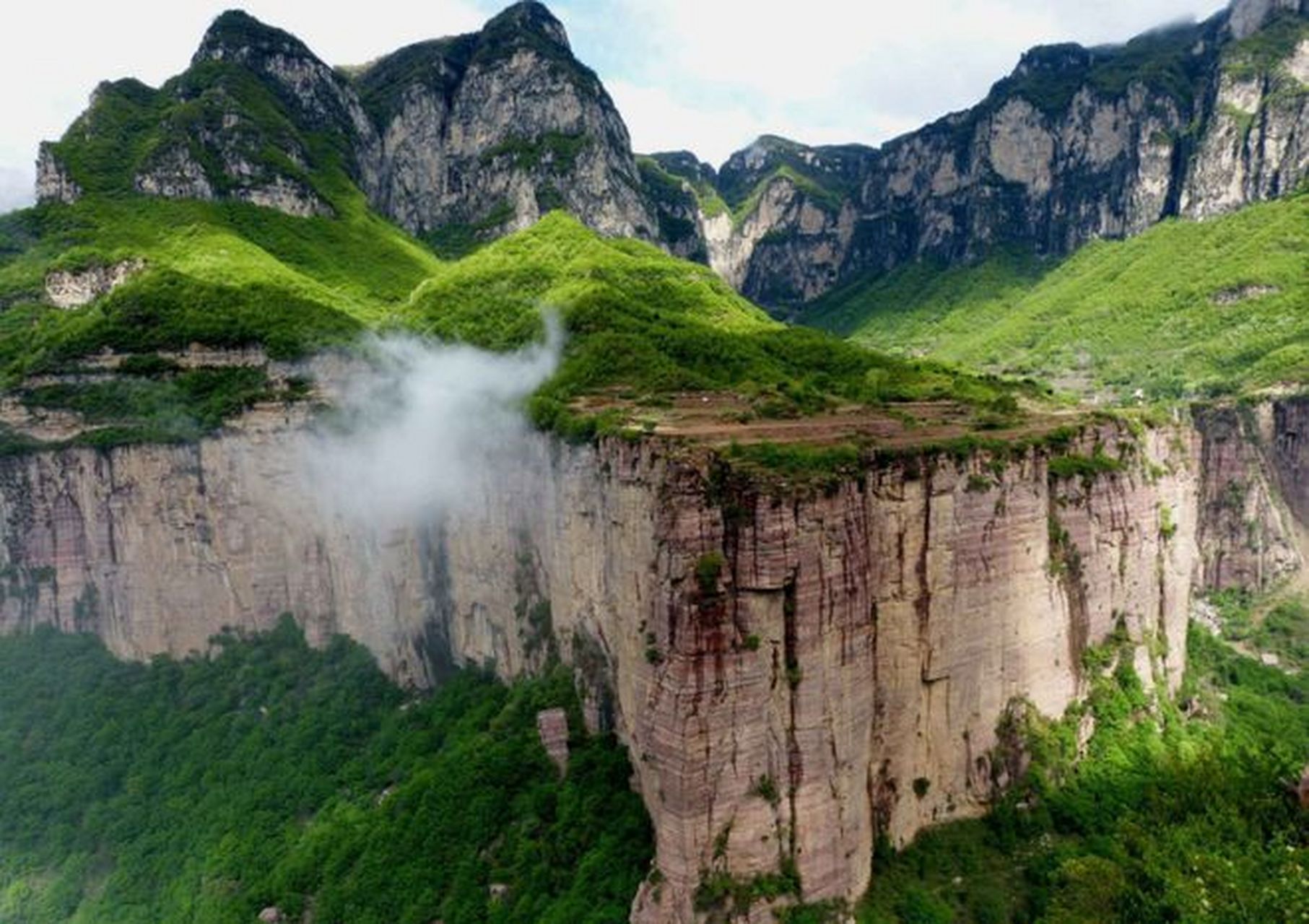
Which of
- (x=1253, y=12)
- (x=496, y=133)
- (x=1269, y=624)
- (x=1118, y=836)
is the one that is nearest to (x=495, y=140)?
(x=496, y=133)

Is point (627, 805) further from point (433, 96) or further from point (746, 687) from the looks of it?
point (433, 96)

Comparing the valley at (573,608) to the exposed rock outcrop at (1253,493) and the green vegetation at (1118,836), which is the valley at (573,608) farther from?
the exposed rock outcrop at (1253,493)

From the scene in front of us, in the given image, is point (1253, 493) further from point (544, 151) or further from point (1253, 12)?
point (1253, 12)

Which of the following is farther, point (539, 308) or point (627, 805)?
point (539, 308)

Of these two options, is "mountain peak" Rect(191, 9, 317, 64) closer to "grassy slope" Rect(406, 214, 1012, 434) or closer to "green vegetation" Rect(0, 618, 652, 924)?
"grassy slope" Rect(406, 214, 1012, 434)

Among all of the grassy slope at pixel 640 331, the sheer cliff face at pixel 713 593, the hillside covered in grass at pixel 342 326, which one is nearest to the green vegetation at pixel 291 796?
the sheer cliff face at pixel 713 593

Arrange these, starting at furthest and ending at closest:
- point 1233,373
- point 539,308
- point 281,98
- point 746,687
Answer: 1. point 281,98
2. point 1233,373
3. point 539,308
4. point 746,687

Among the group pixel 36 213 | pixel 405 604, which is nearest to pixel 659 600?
pixel 405 604
